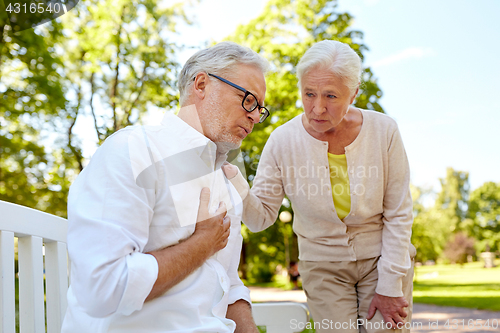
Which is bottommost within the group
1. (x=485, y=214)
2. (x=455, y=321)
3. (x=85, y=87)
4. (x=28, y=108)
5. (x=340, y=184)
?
(x=455, y=321)

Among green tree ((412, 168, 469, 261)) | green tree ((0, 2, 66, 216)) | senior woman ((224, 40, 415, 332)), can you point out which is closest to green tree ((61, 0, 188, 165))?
green tree ((0, 2, 66, 216))

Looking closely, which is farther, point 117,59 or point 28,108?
point 117,59

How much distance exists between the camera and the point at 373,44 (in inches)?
492

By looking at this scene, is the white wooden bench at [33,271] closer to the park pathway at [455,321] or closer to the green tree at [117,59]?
the park pathway at [455,321]

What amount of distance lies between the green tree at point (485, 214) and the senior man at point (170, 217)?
1738 inches

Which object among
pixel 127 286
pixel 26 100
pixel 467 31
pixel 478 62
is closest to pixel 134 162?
pixel 127 286

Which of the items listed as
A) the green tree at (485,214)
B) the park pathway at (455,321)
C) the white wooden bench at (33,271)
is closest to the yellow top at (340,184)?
the white wooden bench at (33,271)

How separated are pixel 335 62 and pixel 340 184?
666 millimetres

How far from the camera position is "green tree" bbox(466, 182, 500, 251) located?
1611 inches

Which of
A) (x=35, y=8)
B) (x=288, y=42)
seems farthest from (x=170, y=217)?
(x=288, y=42)

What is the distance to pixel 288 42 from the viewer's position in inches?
512

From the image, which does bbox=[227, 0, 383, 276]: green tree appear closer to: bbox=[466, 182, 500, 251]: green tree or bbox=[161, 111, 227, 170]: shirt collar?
bbox=[161, 111, 227, 170]: shirt collar

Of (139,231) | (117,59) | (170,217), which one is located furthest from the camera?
(117,59)

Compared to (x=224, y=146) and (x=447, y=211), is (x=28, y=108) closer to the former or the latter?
(x=224, y=146)
